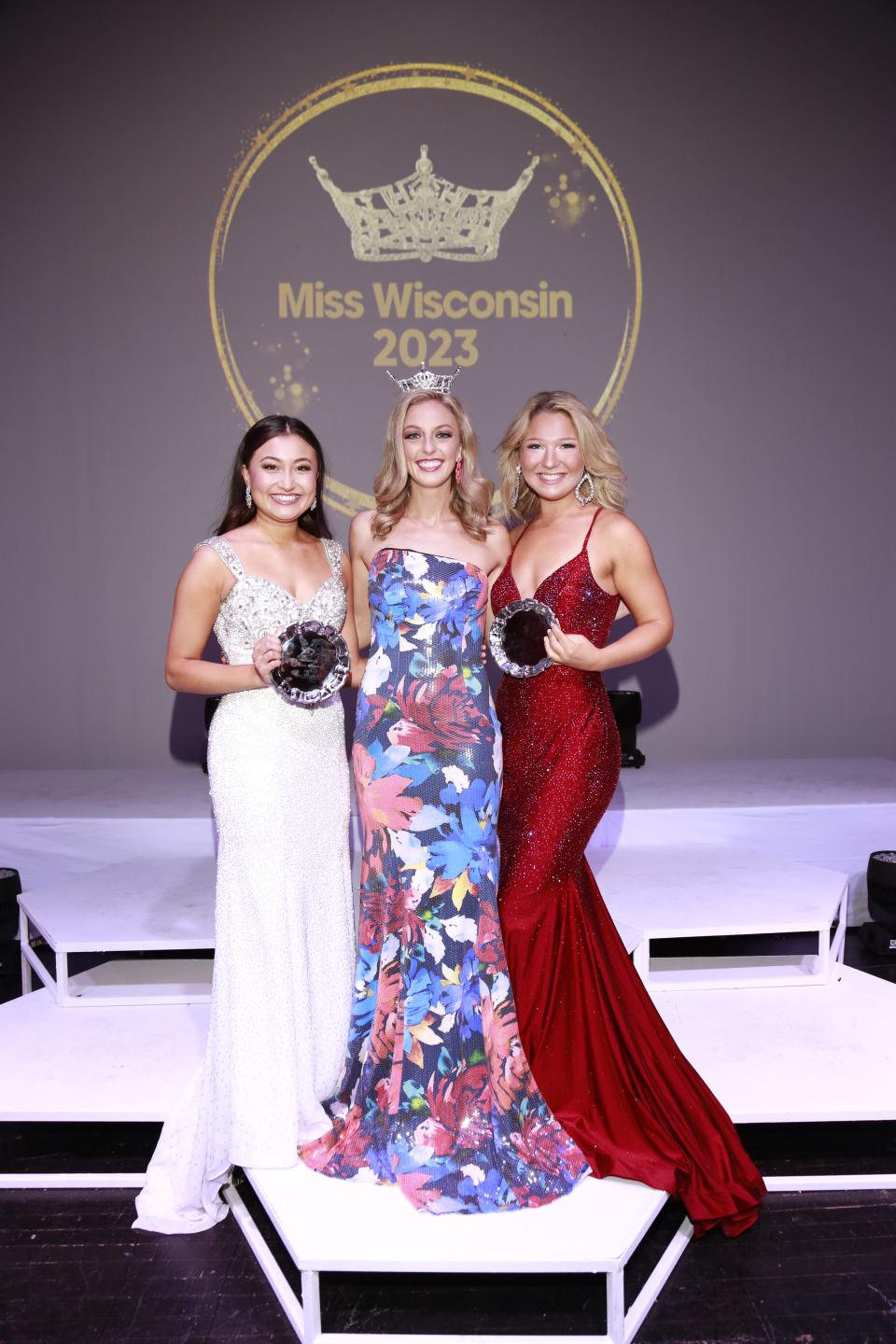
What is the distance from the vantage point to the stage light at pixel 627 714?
5.16m

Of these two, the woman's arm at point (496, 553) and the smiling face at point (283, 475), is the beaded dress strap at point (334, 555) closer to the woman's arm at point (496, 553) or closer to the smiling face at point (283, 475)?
the smiling face at point (283, 475)

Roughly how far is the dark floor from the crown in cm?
409

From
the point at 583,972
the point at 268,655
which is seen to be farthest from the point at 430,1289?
the point at 268,655

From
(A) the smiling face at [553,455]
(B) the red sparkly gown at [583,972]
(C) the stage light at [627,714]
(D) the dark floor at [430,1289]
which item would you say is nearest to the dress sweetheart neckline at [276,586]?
(B) the red sparkly gown at [583,972]

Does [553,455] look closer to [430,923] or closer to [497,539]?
[497,539]

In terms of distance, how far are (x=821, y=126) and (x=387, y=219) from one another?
80.1 inches

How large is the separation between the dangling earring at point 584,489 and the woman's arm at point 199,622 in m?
0.94

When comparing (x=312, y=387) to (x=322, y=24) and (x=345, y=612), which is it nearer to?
(x=322, y=24)

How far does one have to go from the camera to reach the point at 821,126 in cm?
531

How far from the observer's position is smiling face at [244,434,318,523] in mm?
2643

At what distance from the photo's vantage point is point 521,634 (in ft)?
8.53

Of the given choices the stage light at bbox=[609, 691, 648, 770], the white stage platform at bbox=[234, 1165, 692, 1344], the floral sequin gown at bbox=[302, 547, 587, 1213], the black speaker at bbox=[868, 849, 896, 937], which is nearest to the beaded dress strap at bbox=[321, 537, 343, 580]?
the floral sequin gown at bbox=[302, 547, 587, 1213]

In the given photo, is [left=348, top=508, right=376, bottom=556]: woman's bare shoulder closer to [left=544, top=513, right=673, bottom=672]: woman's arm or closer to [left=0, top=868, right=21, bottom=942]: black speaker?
[left=544, top=513, right=673, bottom=672]: woman's arm

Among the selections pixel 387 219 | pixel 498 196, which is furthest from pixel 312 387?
pixel 498 196
